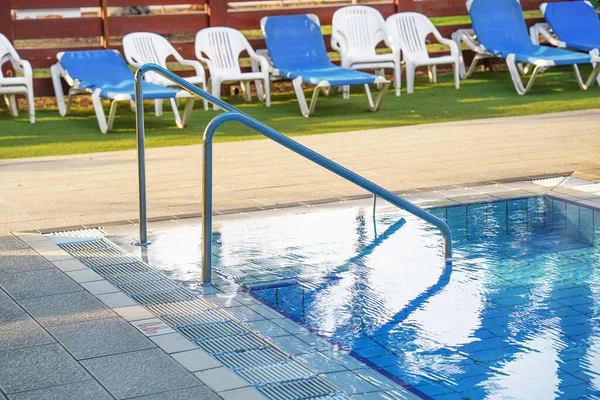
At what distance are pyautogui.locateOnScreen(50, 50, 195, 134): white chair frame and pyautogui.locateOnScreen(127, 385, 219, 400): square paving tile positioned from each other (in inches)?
293

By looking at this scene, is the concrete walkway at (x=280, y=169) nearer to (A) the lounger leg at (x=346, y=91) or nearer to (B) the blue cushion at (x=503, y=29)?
(A) the lounger leg at (x=346, y=91)

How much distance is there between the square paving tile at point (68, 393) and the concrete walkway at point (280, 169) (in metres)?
3.01

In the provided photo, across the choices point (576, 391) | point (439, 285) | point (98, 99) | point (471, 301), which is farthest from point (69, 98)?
point (576, 391)

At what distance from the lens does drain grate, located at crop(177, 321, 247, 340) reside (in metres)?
4.59

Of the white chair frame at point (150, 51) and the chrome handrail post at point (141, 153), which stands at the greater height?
the white chair frame at point (150, 51)

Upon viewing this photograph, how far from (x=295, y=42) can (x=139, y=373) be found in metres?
9.94

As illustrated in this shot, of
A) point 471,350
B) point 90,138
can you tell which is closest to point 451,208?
point 471,350

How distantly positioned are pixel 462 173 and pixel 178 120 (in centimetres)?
441

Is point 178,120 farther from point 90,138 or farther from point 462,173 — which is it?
point 462,173

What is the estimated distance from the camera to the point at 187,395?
12.5 feet

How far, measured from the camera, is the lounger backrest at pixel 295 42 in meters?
13.3

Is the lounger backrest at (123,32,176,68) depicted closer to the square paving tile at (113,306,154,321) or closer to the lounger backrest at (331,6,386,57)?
the lounger backrest at (331,6,386,57)

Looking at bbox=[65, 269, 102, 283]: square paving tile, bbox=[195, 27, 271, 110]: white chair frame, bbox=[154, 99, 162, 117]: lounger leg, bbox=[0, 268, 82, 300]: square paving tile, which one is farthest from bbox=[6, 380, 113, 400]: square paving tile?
bbox=[195, 27, 271, 110]: white chair frame

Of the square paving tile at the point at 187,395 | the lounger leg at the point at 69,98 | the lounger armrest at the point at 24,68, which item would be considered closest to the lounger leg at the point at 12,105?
the lounger armrest at the point at 24,68
